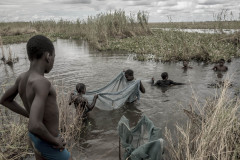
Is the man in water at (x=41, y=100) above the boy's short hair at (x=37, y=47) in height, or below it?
below

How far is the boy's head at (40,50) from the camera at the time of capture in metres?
1.92

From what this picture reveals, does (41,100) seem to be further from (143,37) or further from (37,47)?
(143,37)

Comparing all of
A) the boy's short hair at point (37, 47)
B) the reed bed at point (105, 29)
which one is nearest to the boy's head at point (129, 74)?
the boy's short hair at point (37, 47)

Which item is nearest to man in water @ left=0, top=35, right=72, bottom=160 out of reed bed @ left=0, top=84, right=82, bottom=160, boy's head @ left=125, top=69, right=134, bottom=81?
reed bed @ left=0, top=84, right=82, bottom=160

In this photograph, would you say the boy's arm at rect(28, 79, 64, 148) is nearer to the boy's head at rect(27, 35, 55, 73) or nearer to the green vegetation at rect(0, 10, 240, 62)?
the boy's head at rect(27, 35, 55, 73)

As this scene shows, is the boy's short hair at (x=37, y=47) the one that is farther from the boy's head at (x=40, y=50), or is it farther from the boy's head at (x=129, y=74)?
the boy's head at (x=129, y=74)

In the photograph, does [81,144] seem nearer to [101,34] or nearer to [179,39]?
[179,39]

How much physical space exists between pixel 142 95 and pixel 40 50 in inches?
215

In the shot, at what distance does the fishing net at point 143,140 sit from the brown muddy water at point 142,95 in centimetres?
77

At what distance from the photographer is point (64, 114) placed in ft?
14.3

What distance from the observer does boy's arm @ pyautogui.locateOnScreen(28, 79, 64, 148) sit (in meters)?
1.74

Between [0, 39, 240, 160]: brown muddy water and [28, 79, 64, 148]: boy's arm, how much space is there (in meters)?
2.08

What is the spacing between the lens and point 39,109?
5.76 feet

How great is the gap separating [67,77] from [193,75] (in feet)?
18.7
